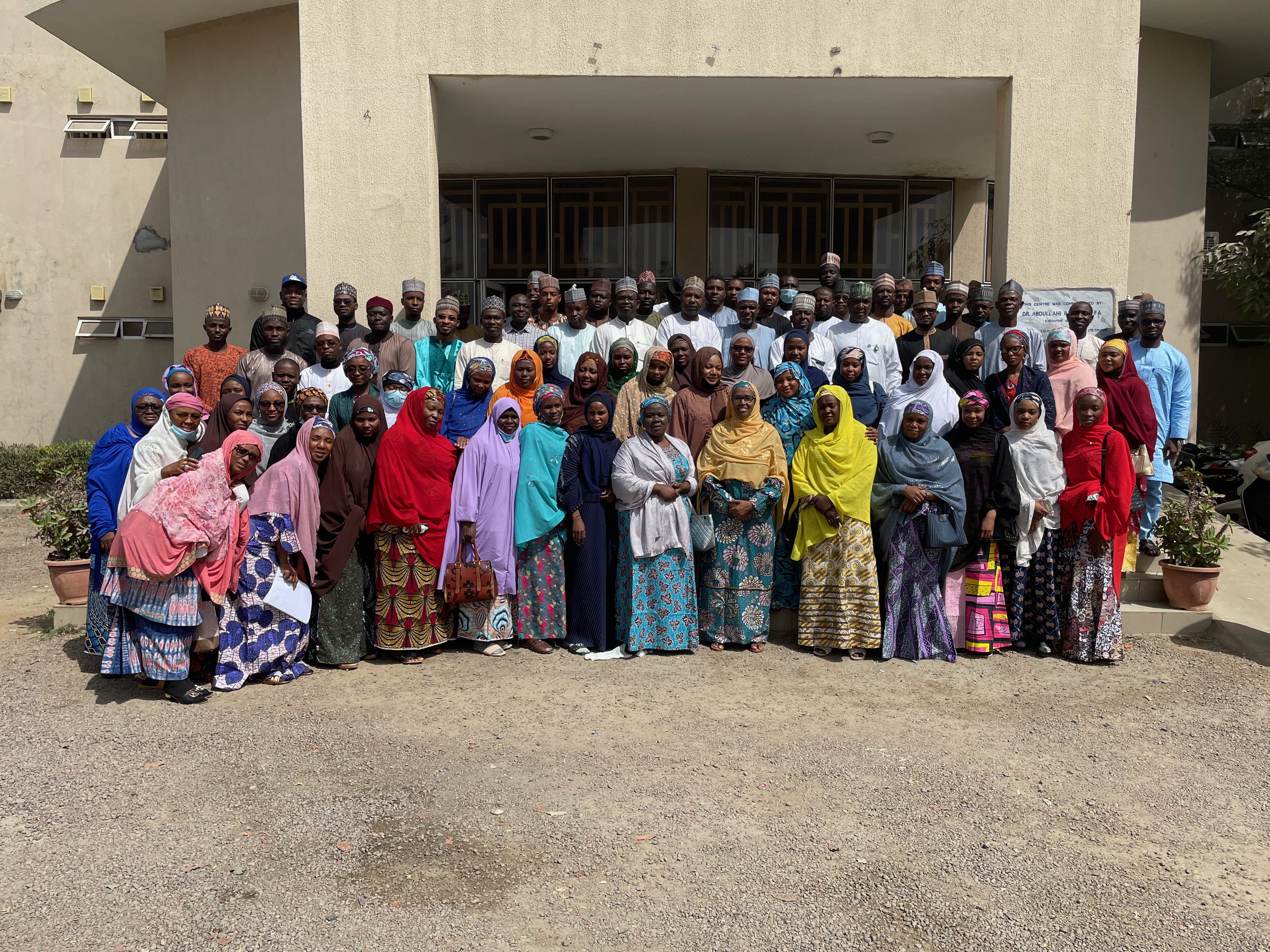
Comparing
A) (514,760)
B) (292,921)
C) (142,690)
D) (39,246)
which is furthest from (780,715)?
(39,246)

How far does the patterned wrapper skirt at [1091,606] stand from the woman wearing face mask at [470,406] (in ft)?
11.5

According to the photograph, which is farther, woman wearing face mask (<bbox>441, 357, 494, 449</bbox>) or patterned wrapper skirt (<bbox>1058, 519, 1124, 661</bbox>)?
woman wearing face mask (<bbox>441, 357, 494, 449</bbox>)

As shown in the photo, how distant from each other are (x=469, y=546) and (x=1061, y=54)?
226 inches

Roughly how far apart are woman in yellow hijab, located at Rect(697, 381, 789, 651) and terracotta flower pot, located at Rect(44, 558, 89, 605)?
13.1 feet

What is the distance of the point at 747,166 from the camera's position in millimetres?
9703

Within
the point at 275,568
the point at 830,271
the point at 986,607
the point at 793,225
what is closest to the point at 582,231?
the point at 793,225

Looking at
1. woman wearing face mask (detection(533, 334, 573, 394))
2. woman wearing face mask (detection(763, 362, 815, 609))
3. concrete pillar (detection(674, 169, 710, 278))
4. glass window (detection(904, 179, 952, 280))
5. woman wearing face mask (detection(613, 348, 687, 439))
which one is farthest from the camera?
glass window (detection(904, 179, 952, 280))

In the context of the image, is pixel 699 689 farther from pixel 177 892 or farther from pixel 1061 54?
pixel 1061 54

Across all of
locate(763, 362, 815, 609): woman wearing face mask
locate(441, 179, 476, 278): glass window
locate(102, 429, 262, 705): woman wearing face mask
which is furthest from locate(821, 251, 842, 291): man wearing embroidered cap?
locate(102, 429, 262, 705): woman wearing face mask

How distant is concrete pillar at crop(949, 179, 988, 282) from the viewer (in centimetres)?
1015

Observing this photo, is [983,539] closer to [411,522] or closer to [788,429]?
[788,429]

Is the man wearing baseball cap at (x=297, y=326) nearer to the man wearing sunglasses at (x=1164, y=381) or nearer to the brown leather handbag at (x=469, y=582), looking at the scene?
the brown leather handbag at (x=469, y=582)

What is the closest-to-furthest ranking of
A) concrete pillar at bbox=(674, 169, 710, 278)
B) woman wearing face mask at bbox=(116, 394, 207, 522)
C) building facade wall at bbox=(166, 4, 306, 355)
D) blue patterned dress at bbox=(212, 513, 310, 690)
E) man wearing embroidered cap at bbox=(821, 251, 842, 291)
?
woman wearing face mask at bbox=(116, 394, 207, 522)
blue patterned dress at bbox=(212, 513, 310, 690)
man wearing embroidered cap at bbox=(821, 251, 842, 291)
building facade wall at bbox=(166, 4, 306, 355)
concrete pillar at bbox=(674, 169, 710, 278)

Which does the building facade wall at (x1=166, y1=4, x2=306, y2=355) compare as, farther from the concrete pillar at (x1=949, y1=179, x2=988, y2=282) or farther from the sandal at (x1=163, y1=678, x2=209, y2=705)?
the concrete pillar at (x1=949, y1=179, x2=988, y2=282)
